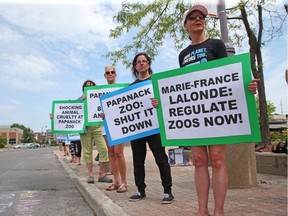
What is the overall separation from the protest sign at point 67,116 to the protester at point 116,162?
1573mm

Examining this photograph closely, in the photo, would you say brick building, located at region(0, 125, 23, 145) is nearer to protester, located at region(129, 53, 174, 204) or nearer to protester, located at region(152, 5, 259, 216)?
protester, located at region(129, 53, 174, 204)

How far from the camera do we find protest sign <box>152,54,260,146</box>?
3053 mm

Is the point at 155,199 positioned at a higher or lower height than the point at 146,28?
lower

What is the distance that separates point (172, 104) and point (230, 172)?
83.2 inches

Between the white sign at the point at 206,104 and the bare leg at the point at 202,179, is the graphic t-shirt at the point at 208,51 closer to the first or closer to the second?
the white sign at the point at 206,104

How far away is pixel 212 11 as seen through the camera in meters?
5.48

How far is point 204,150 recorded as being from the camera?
3.25m

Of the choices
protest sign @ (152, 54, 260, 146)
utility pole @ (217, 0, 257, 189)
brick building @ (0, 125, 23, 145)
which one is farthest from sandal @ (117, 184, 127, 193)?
brick building @ (0, 125, 23, 145)

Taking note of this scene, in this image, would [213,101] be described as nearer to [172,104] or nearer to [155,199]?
[172,104]

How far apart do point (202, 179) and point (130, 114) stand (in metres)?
1.88

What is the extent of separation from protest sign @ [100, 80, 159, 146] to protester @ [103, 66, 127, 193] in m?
0.37

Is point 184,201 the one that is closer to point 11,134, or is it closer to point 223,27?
point 223,27

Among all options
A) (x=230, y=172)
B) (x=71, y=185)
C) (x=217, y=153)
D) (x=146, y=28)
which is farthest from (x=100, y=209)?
(x=146, y=28)

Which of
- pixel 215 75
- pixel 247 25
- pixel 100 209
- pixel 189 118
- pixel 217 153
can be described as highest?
pixel 247 25
